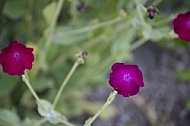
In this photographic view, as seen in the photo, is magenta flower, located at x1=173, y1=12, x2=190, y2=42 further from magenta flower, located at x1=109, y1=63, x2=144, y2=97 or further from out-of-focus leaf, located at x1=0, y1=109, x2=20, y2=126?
out-of-focus leaf, located at x1=0, y1=109, x2=20, y2=126

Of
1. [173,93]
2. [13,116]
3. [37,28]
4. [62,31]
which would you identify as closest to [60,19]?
[37,28]

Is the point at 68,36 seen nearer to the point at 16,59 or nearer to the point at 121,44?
the point at 121,44

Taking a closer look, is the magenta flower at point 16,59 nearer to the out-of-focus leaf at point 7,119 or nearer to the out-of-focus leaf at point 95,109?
the out-of-focus leaf at point 7,119

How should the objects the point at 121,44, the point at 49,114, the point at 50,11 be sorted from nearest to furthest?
the point at 49,114 → the point at 50,11 → the point at 121,44

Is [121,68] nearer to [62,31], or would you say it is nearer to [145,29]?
[145,29]

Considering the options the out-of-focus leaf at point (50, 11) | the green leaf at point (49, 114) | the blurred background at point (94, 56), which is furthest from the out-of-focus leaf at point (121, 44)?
the green leaf at point (49, 114)

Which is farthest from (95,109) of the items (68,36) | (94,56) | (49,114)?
(49,114)
